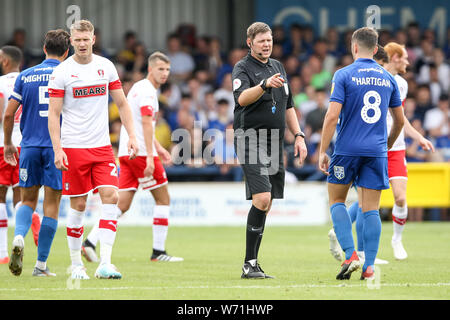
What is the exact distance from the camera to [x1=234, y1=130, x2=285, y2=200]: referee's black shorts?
830 cm

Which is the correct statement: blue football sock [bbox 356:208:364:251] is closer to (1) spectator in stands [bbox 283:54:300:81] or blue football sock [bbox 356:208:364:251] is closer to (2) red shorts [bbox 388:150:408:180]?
(2) red shorts [bbox 388:150:408:180]

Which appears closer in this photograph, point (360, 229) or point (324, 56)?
point (360, 229)

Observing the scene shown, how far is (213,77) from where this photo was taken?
21.9 metres

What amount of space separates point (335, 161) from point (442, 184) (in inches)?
423

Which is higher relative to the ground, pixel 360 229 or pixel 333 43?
pixel 333 43

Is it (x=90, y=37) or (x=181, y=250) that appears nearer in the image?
(x=90, y=37)

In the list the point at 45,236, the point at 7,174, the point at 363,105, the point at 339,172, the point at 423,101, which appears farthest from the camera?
the point at 423,101

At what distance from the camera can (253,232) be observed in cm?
838

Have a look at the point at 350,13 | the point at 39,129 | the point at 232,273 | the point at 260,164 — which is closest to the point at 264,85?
the point at 260,164

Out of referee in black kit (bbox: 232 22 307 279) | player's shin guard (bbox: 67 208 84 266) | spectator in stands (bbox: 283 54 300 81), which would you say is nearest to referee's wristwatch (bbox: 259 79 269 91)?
referee in black kit (bbox: 232 22 307 279)

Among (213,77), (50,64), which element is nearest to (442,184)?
(213,77)

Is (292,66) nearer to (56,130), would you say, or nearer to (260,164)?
(260,164)

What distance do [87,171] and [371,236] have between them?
2.89m
